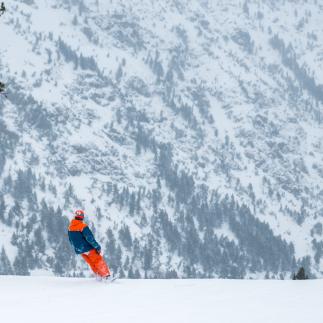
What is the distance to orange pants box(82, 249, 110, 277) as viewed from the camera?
1750 cm

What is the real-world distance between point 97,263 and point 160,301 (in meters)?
4.20

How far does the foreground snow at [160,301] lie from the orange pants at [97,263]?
363 mm

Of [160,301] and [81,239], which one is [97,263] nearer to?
[81,239]

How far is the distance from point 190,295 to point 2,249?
174813mm

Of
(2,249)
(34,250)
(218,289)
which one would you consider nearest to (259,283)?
(218,289)

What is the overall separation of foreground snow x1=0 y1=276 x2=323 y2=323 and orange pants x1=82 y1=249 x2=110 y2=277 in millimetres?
363

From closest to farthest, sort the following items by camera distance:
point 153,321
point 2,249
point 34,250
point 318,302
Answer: point 153,321 < point 318,302 < point 2,249 < point 34,250

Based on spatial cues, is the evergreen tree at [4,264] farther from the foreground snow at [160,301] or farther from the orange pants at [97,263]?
the foreground snow at [160,301]

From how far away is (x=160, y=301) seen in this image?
1383 centimetres

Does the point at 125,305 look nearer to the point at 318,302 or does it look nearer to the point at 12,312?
the point at 12,312

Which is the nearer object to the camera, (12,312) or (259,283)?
(12,312)

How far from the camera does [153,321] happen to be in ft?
38.0

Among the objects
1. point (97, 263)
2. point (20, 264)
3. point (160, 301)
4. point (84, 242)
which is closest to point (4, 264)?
point (20, 264)

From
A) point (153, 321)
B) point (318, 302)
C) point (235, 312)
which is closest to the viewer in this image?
point (153, 321)
